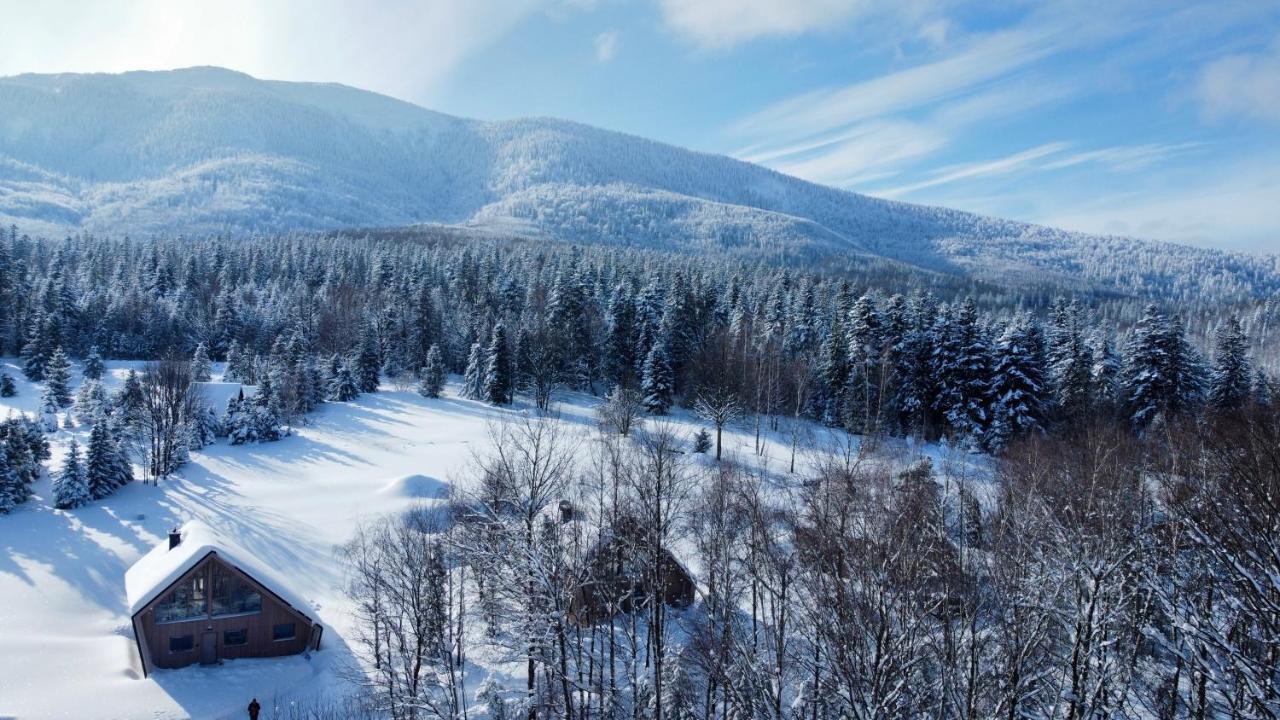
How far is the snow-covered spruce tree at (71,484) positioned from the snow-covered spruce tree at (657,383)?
35.8m

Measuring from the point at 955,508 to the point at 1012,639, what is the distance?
Answer: 15.5 meters

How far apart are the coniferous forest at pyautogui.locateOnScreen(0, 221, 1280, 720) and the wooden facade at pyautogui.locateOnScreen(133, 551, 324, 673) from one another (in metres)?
2.64

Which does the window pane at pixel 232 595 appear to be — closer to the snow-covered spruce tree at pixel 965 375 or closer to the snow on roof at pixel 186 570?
the snow on roof at pixel 186 570

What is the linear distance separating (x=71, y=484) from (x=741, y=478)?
35.6m

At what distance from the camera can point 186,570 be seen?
21.2 meters

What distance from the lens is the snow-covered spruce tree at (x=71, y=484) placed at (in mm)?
32469

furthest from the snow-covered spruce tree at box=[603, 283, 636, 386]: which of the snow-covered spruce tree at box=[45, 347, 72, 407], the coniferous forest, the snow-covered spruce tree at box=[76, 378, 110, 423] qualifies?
the snow-covered spruce tree at box=[45, 347, 72, 407]

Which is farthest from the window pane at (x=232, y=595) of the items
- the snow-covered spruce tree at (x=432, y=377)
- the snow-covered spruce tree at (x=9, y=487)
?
the snow-covered spruce tree at (x=432, y=377)

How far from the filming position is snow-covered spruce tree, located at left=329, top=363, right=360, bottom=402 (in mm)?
57281

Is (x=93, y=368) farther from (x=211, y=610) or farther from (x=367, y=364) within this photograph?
(x=211, y=610)

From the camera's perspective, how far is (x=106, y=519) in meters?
32.0

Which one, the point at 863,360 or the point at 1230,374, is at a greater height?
the point at 1230,374

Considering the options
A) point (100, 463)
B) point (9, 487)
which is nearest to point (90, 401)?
point (100, 463)

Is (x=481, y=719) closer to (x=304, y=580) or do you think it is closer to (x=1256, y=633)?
(x=304, y=580)
